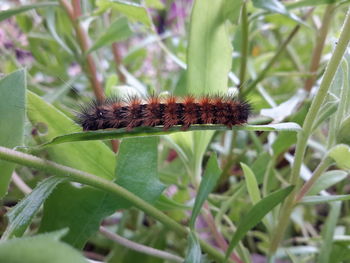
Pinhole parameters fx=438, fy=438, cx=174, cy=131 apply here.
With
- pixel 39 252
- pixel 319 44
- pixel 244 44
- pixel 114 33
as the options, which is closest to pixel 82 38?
pixel 114 33

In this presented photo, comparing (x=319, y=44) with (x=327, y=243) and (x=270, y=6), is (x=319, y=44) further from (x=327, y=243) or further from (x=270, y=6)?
(x=327, y=243)

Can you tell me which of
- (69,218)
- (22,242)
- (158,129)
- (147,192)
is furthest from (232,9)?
(22,242)

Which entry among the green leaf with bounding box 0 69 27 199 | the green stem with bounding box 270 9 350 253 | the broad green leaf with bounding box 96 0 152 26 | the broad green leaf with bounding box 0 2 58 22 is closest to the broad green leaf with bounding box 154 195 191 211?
the green stem with bounding box 270 9 350 253

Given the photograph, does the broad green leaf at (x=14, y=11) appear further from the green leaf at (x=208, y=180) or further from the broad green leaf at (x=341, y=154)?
the broad green leaf at (x=341, y=154)

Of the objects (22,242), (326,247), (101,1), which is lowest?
(22,242)

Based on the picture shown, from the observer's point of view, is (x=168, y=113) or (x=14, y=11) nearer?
(x=168, y=113)

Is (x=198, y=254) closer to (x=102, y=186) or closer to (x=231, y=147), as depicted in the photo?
(x=102, y=186)
